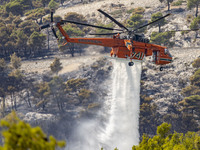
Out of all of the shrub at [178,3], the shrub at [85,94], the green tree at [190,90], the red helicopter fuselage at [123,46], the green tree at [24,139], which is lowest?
the shrub at [85,94]

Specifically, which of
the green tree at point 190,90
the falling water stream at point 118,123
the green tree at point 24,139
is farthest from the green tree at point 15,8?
the green tree at point 24,139

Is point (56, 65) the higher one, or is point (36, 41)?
point (36, 41)

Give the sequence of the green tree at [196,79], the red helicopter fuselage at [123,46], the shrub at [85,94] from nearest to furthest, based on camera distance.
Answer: the red helicopter fuselage at [123,46] → the green tree at [196,79] → the shrub at [85,94]

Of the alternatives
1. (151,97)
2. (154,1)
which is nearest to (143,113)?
(151,97)

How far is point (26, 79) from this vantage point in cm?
9225

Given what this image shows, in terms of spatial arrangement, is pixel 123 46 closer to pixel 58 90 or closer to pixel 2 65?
pixel 58 90

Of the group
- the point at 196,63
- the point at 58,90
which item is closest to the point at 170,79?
the point at 196,63

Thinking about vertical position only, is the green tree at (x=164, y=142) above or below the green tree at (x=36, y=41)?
below

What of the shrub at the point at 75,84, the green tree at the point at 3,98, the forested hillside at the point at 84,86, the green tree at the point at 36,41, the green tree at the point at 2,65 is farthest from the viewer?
the green tree at the point at 36,41

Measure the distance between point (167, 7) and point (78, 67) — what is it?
52.6 meters

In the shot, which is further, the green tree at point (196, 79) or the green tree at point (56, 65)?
the green tree at point (56, 65)

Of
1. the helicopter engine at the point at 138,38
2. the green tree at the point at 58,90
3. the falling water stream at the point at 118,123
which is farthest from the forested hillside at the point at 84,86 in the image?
the helicopter engine at the point at 138,38

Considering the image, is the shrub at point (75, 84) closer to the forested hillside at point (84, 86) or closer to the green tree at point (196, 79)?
the forested hillside at point (84, 86)

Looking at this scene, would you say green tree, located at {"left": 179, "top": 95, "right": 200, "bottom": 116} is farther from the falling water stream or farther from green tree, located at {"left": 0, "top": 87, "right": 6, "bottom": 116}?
green tree, located at {"left": 0, "top": 87, "right": 6, "bottom": 116}
